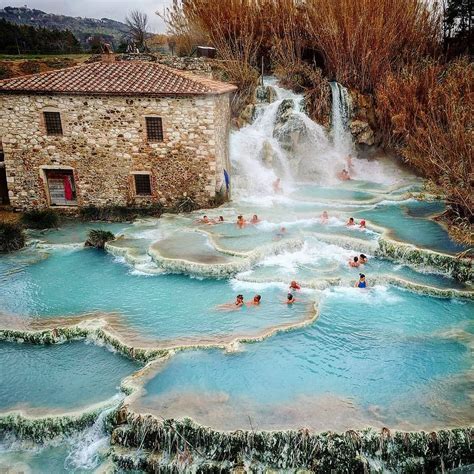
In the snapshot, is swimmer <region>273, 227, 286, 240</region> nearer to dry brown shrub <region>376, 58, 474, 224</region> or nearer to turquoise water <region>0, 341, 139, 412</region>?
dry brown shrub <region>376, 58, 474, 224</region>

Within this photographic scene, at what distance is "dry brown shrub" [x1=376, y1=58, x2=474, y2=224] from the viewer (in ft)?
52.0

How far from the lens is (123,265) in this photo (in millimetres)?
15008

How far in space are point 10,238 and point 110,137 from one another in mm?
5645

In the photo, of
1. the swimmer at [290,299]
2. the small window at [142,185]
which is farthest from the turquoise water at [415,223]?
the small window at [142,185]

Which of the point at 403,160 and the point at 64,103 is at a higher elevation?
the point at 64,103

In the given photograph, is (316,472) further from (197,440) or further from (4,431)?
(4,431)

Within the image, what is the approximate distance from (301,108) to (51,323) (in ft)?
60.9

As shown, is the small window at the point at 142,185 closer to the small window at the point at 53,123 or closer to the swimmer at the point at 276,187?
the small window at the point at 53,123

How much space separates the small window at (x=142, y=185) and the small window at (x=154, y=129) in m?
1.61

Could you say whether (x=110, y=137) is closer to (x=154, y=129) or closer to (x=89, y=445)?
(x=154, y=129)

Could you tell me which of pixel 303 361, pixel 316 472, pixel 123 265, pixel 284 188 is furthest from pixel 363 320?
pixel 284 188

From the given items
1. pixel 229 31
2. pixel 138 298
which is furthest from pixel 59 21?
pixel 138 298

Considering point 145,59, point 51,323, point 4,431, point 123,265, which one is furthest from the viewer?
point 145,59

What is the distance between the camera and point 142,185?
19.6 metres
